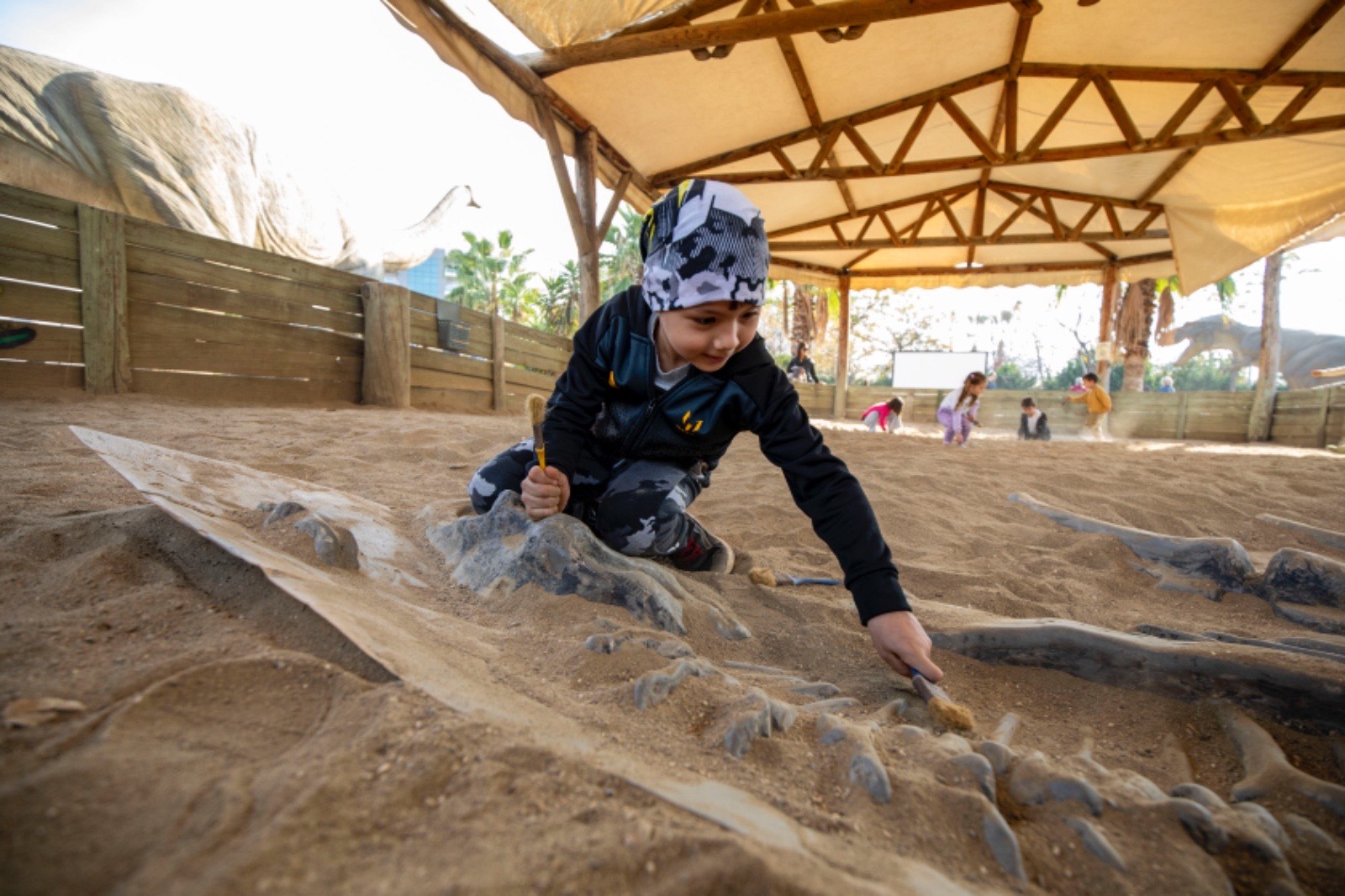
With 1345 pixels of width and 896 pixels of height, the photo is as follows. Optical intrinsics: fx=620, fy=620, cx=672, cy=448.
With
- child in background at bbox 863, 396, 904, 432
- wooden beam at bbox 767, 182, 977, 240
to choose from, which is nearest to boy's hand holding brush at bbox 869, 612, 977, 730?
wooden beam at bbox 767, 182, 977, 240

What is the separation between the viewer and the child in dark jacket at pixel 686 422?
141 centimetres

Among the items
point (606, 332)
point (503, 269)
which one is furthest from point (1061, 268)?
point (503, 269)

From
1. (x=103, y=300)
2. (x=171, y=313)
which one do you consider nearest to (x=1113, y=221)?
(x=171, y=313)

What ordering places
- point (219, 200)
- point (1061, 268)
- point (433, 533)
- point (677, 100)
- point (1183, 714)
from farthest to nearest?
point (219, 200)
point (1061, 268)
point (677, 100)
point (433, 533)
point (1183, 714)

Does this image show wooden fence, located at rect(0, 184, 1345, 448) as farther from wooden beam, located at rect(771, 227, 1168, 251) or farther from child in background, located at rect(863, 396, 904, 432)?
child in background, located at rect(863, 396, 904, 432)

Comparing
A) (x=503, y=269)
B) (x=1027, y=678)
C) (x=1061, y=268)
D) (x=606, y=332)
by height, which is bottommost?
(x=1027, y=678)

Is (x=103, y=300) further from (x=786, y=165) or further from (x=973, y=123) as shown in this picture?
(x=973, y=123)

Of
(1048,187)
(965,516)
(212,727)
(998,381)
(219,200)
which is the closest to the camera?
(212,727)

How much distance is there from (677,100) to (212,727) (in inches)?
206

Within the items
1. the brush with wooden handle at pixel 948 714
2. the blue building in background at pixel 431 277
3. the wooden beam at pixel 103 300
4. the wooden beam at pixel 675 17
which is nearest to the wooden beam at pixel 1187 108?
the wooden beam at pixel 675 17

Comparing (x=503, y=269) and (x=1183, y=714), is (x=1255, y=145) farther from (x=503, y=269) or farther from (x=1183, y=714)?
(x=503, y=269)

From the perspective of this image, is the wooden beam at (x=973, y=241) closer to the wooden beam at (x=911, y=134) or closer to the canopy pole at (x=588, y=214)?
the wooden beam at (x=911, y=134)

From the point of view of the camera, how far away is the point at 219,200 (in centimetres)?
1041

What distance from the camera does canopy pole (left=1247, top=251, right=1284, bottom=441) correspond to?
988 centimetres
